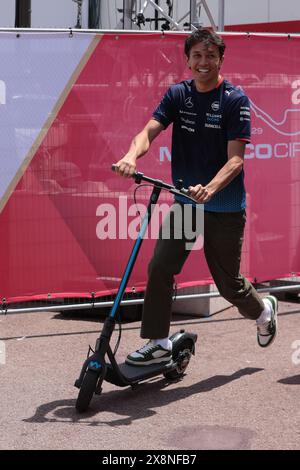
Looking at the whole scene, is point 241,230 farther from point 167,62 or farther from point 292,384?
point 167,62

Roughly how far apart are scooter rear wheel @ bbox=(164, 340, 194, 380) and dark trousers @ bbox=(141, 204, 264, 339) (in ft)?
0.76

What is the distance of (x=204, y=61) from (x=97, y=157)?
2.08 meters

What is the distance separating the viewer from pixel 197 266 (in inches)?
300

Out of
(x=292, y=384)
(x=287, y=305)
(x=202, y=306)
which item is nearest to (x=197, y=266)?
(x=202, y=306)

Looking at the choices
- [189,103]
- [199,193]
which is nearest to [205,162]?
[189,103]

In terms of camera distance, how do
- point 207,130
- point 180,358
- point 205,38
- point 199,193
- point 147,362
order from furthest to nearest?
point 180,358, point 147,362, point 207,130, point 205,38, point 199,193

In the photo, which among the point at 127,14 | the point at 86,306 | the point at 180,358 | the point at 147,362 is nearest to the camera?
the point at 147,362

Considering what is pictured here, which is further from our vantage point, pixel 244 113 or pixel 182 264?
pixel 182 264

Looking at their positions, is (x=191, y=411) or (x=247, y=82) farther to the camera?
(x=247, y=82)

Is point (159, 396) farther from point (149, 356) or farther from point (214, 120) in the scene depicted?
point (214, 120)

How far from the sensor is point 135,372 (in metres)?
5.49

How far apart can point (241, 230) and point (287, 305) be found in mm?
2660

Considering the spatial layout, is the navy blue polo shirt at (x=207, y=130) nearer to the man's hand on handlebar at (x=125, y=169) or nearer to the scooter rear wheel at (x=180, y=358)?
the man's hand on handlebar at (x=125, y=169)

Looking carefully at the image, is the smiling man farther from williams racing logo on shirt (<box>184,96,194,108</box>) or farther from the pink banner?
the pink banner
